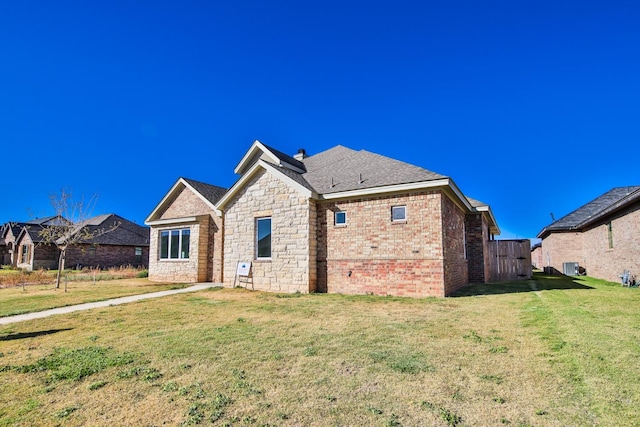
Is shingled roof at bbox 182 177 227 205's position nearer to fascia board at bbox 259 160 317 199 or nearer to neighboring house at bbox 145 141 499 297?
neighboring house at bbox 145 141 499 297

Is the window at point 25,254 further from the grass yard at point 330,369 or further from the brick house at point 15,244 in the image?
the grass yard at point 330,369

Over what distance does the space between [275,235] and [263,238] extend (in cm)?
73

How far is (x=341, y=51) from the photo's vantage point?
17.7 metres

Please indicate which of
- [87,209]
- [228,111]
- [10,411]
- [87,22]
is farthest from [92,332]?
[228,111]

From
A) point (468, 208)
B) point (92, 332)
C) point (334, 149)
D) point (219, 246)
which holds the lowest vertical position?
point (92, 332)

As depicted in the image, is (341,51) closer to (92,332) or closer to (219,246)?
(219,246)

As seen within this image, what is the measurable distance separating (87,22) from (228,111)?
1563cm

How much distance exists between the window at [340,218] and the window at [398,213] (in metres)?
1.88

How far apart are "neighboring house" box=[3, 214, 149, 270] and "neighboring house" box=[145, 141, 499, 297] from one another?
23.0 meters

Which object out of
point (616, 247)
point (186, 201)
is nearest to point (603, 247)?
point (616, 247)

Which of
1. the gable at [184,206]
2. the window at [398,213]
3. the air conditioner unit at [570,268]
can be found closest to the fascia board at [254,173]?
the window at [398,213]

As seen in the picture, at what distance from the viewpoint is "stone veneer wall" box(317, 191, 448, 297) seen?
10891mm

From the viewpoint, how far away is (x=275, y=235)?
13266 millimetres

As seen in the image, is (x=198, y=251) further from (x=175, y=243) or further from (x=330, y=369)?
(x=330, y=369)
